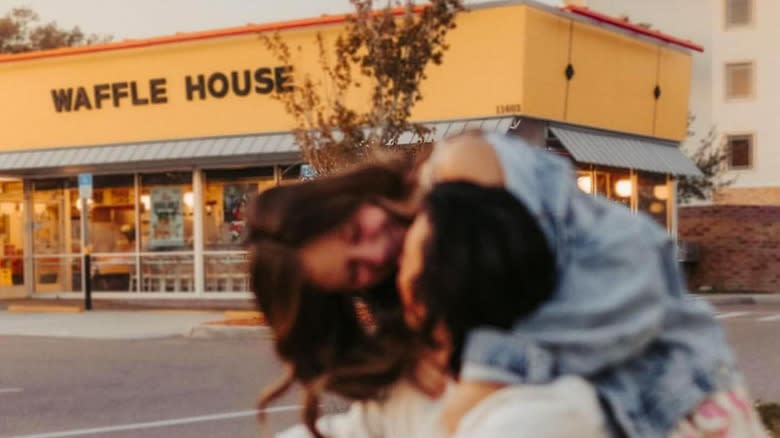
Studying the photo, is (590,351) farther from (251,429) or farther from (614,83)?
(614,83)

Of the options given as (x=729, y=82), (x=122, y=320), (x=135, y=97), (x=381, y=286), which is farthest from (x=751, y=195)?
(x=381, y=286)

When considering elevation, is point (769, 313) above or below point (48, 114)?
below

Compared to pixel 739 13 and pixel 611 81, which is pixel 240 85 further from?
pixel 739 13

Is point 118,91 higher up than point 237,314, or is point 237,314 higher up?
point 118,91

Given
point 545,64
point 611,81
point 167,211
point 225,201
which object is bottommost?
point 167,211

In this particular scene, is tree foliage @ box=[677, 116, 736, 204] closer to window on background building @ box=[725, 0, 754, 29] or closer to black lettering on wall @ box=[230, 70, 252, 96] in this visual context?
window on background building @ box=[725, 0, 754, 29]

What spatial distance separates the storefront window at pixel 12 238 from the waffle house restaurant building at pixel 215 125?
0.11 feet

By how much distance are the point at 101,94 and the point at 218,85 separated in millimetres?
3002

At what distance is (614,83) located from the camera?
28.1 meters

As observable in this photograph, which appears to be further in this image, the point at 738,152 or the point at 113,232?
the point at 738,152

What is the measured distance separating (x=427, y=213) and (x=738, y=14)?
163 feet

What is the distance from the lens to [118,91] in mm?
29125

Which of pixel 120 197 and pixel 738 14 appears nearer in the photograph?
pixel 120 197

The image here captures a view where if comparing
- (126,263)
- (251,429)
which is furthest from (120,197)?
(251,429)
